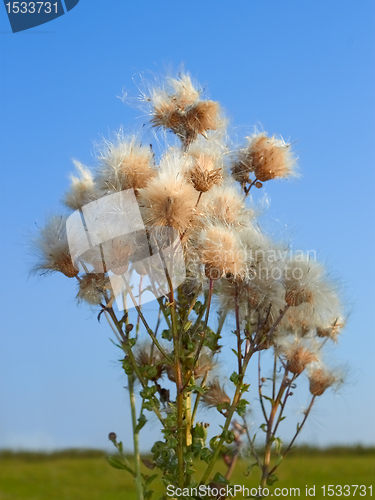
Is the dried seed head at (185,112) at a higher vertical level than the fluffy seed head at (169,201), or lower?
higher

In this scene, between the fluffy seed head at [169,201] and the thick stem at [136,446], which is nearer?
the fluffy seed head at [169,201]

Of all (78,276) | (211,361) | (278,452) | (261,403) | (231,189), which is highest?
(231,189)

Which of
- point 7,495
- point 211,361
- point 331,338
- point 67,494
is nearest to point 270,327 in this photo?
point 211,361

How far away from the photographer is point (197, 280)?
133 centimetres

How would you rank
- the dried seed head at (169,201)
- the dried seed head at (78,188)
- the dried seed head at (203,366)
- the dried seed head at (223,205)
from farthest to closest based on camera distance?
the dried seed head at (78,188), the dried seed head at (203,366), the dried seed head at (223,205), the dried seed head at (169,201)

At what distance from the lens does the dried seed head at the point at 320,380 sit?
1.54 metres

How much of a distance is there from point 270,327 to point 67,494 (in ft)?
4.16

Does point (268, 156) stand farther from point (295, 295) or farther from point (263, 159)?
point (295, 295)

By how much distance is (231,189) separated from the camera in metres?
1.34

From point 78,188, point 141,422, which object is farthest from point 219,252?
point 78,188

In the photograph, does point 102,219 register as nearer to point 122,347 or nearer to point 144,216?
point 144,216

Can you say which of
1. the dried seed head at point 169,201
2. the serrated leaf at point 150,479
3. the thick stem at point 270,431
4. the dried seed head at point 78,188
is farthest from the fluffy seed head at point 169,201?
the serrated leaf at point 150,479

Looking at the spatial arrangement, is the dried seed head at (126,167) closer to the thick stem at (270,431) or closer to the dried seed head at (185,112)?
the dried seed head at (185,112)

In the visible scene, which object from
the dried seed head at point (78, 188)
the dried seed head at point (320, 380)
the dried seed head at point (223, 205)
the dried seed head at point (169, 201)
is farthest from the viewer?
the dried seed head at point (78, 188)
